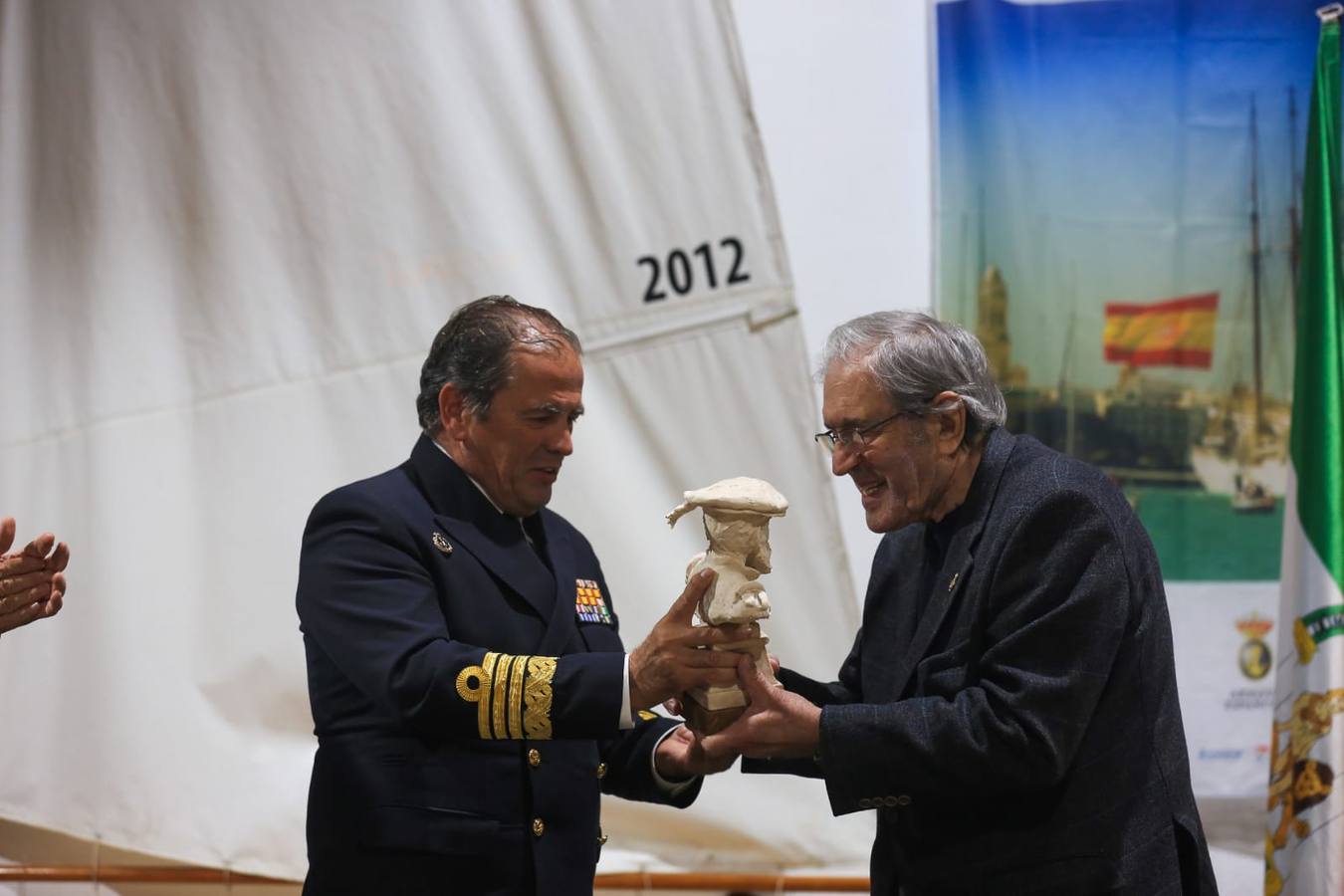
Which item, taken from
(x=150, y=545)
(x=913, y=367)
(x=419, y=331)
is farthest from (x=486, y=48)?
(x=913, y=367)

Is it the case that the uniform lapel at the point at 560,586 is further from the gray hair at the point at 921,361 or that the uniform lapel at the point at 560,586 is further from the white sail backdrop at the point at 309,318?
the white sail backdrop at the point at 309,318

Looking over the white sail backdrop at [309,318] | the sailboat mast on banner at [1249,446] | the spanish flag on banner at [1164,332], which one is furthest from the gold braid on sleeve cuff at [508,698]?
the sailboat mast on banner at [1249,446]

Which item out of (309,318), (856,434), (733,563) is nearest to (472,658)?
(733,563)

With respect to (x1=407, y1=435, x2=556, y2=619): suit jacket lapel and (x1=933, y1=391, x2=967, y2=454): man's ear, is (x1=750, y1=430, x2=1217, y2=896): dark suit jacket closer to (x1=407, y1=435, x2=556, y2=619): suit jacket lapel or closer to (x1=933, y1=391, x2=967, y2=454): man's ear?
(x1=933, y1=391, x2=967, y2=454): man's ear

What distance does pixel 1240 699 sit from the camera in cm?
387

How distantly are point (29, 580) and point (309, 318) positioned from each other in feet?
4.84

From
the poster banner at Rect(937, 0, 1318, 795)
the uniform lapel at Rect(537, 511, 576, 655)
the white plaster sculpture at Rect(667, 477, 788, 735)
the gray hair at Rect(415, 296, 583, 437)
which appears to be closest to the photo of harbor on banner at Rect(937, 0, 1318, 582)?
the poster banner at Rect(937, 0, 1318, 795)

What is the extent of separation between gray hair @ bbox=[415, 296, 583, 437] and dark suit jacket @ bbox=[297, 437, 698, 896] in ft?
0.45

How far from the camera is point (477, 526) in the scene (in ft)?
7.69

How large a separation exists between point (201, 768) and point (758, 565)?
2.25 m

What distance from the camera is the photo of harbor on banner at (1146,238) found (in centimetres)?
383

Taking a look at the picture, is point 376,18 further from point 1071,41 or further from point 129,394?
point 1071,41

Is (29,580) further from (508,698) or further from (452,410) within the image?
(508,698)

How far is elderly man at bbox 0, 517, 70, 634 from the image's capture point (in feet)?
7.68
